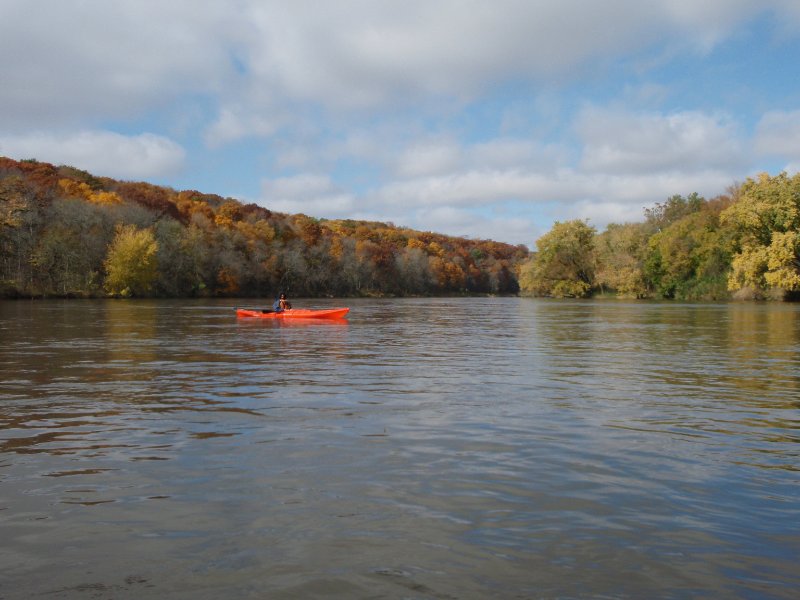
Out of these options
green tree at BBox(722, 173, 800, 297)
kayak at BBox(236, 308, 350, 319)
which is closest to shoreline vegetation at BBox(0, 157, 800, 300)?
green tree at BBox(722, 173, 800, 297)

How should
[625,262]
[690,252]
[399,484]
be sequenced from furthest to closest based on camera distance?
[625,262], [690,252], [399,484]

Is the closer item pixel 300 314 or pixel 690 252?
pixel 300 314

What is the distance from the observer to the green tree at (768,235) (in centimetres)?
5906

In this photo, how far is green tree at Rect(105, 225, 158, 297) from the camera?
7381 cm

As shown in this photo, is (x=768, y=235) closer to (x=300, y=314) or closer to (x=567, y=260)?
(x=567, y=260)

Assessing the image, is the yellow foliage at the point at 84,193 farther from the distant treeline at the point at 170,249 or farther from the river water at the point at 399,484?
the river water at the point at 399,484

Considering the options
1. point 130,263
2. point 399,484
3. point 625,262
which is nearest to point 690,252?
point 625,262

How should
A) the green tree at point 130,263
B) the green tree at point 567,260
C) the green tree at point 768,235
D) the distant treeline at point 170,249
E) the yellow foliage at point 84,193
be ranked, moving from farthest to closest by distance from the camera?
the green tree at point 567,260
the yellow foliage at point 84,193
the green tree at point 130,263
the distant treeline at point 170,249
the green tree at point 768,235

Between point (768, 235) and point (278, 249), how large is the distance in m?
72.7

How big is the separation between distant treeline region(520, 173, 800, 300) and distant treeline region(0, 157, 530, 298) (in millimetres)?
37938

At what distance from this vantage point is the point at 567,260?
102m

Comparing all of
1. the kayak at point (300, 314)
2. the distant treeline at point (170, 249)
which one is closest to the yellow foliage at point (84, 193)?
the distant treeline at point (170, 249)

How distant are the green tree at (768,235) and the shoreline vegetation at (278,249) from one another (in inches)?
4.9

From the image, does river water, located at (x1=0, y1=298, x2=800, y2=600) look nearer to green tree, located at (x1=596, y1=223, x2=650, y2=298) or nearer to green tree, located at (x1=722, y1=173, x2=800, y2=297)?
green tree, located at (x1=722, y1=173, x2=800, y2=297)
